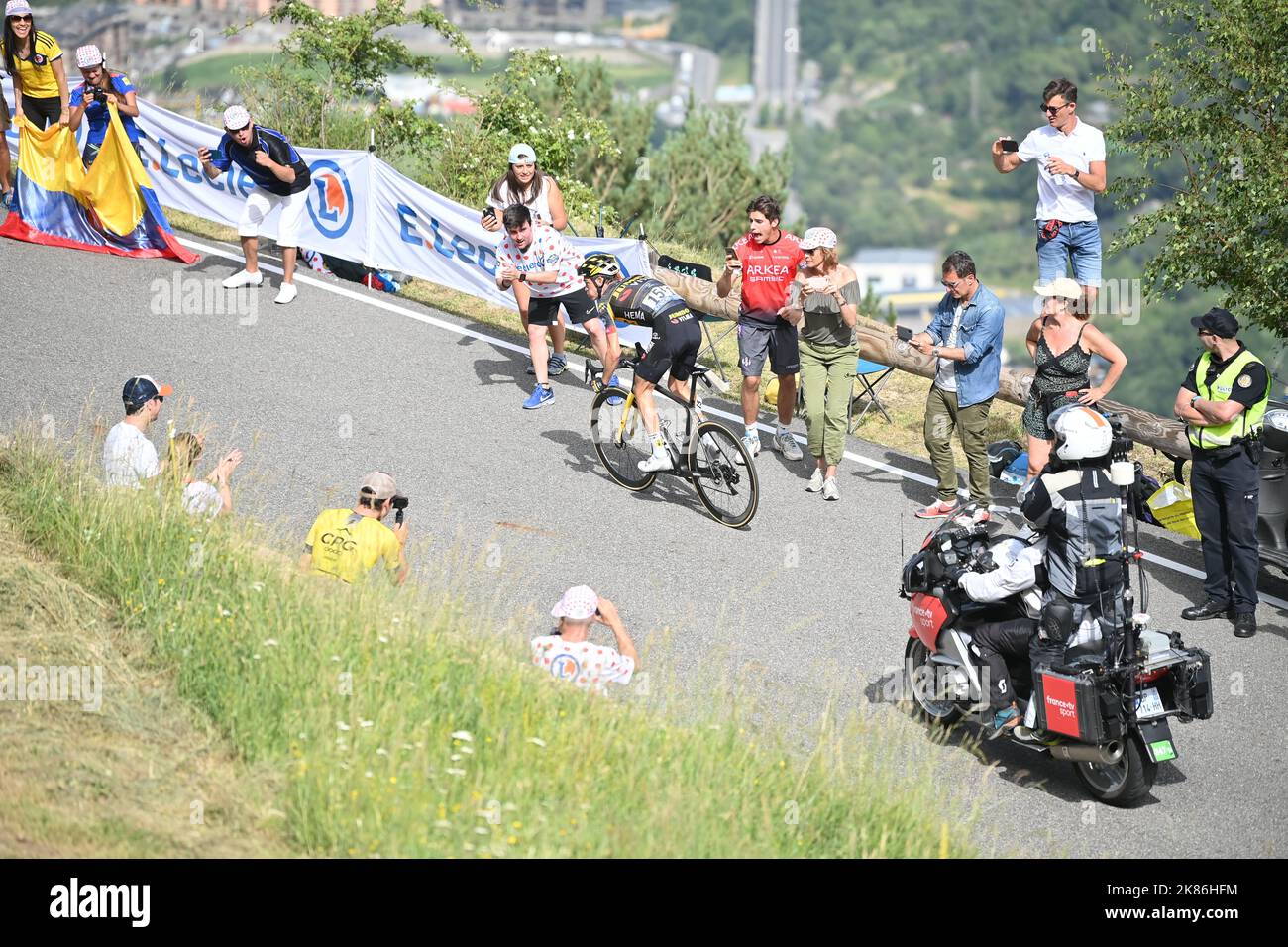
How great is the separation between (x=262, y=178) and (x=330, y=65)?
8285mm

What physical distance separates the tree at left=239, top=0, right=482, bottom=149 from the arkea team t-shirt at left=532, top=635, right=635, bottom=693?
1446cm

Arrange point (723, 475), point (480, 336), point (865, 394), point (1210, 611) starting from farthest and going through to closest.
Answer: point (480, 336) → point (865, 394) → point (723, 475) → point (1210, 611)

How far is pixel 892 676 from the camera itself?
337 inches

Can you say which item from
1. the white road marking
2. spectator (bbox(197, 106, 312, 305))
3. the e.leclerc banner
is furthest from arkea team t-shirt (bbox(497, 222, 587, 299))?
spectator (bbox(197, 106, 312, 305))

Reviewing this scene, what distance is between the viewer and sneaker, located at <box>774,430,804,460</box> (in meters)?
12.0

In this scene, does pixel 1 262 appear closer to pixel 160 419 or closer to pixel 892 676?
pixel 160 419

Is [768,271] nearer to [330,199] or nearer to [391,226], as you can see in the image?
[391,226]

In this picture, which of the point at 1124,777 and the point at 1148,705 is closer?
the point at 1148,705

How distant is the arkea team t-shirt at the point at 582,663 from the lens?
7.52 m

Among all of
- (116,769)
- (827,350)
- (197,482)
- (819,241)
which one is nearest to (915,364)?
(827,350)

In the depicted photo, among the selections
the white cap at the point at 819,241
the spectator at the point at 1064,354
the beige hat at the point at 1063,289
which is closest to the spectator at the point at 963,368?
the spectator at the point at 1064,354

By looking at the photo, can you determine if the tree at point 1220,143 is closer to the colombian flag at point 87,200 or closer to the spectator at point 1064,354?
the spectator at point 1064,354

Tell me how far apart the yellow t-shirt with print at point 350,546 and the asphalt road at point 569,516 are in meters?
0.75

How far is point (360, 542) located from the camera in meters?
8.07
